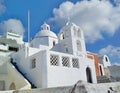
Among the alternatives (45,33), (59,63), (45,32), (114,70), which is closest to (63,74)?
(59,63)

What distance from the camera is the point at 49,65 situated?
19.8m

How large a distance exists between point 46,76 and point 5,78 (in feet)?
21.0

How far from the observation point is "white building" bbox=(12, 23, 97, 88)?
19703 mm

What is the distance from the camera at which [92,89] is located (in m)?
12.8

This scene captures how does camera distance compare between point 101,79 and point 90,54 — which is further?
point 90,54

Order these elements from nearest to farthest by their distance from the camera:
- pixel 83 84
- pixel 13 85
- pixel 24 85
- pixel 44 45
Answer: pixel 83 84 → pixel 24 85 → pixel 13 85 → pixel 44 45

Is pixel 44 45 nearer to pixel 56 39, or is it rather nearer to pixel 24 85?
pixel 56 39

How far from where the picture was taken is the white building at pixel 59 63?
19703mm

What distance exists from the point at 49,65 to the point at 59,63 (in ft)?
5.25

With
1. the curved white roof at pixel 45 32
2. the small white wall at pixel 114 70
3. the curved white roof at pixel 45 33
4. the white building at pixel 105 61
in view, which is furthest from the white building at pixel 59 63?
the small white wall at pixel 114 70

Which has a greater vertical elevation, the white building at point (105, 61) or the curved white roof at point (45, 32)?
the curved white roof at point (45, 32)

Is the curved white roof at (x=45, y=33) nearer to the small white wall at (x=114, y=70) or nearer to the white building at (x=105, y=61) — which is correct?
the white building at (x=105, y=61)

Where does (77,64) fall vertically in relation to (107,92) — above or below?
above

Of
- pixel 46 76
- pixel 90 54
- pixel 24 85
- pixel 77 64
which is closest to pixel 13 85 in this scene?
pixel 24 85
